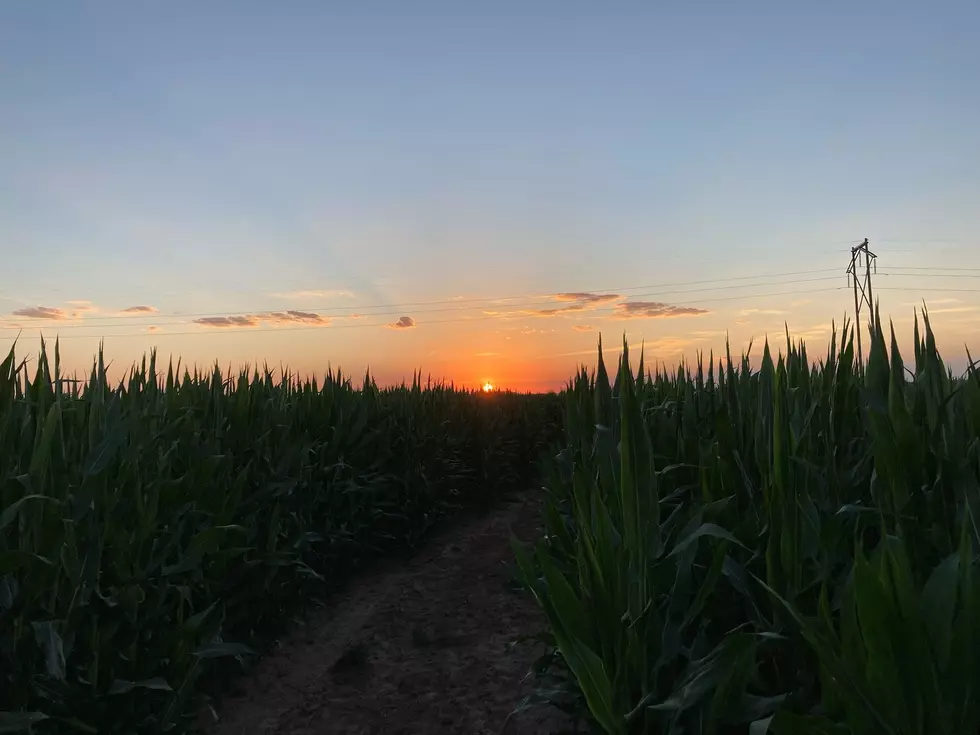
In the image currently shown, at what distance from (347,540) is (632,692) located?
14.8 ft

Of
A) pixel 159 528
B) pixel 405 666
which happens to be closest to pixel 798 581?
pixel 159 528

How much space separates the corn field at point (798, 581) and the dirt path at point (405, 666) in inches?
69.4

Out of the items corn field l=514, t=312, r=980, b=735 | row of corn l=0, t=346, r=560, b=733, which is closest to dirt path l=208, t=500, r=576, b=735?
row of corn l=0, t=346, r=560, b=733

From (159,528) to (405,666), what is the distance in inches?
80.3

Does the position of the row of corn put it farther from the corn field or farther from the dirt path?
the corn field

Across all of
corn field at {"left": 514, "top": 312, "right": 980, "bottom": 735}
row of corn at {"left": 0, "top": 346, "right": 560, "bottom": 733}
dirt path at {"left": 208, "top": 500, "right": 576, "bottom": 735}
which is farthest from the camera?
dirt path at {"left": 208, "top": 500, "right": 576, "bottom": 735}

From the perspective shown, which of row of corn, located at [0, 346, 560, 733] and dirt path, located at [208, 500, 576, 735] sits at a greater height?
row of corn, located at [0, 346, 560, 733]

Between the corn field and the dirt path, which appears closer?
the corn field

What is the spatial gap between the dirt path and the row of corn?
30 cm

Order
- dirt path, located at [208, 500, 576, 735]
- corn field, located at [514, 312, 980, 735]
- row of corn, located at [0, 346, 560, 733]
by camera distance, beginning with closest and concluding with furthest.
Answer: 1. corn field, located at [514, 312, 980, 735]
2. row of corn, located at [0, 346, 560, 733]
3. dirt path, located at [208, 500, 576, 735]

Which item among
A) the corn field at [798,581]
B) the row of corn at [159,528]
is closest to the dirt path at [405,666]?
the row of corn at [159,528]

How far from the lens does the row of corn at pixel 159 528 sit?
8.60ft

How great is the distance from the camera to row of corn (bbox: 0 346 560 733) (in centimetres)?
262

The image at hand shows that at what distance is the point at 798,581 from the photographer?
1.83m
